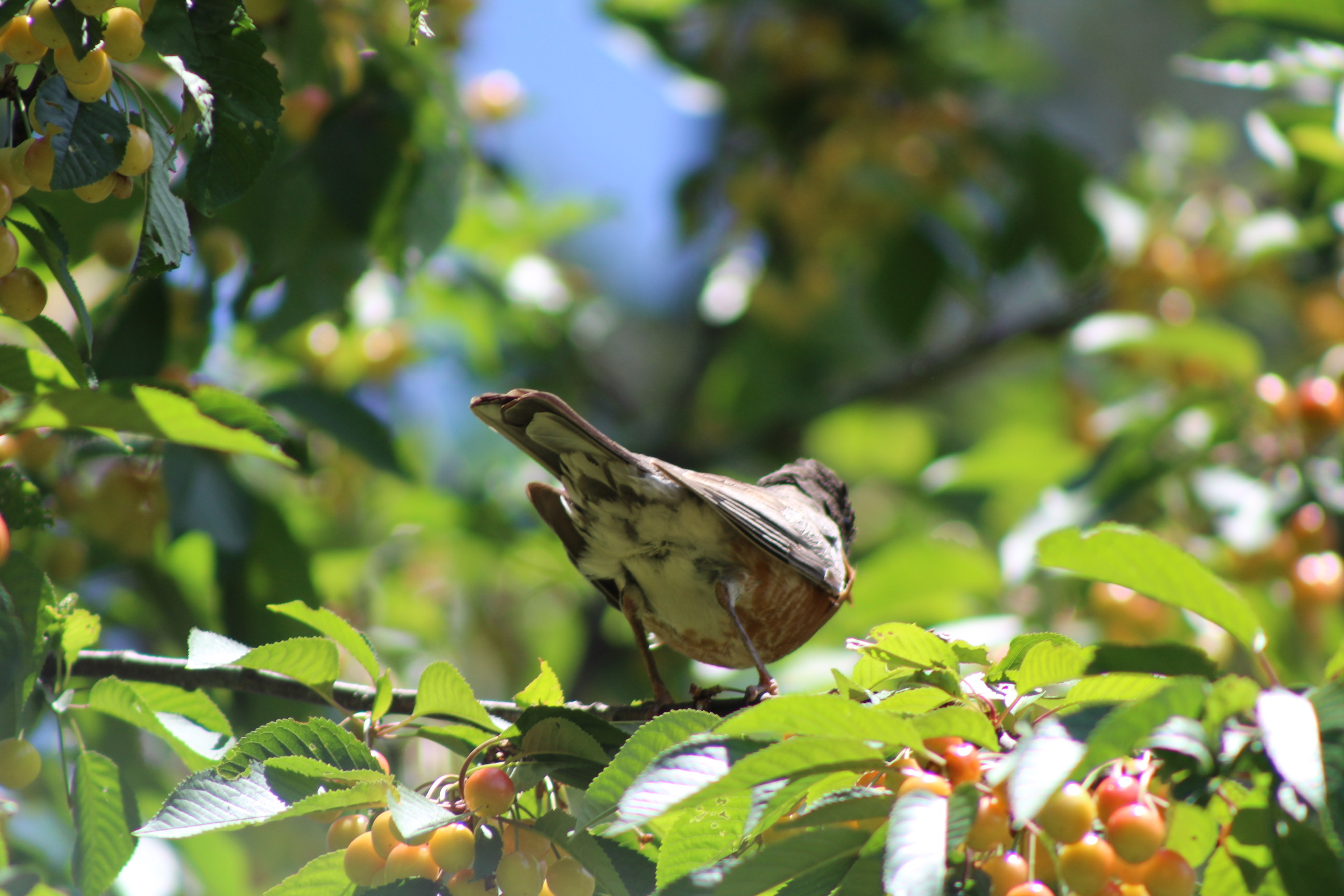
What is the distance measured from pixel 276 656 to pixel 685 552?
912mm

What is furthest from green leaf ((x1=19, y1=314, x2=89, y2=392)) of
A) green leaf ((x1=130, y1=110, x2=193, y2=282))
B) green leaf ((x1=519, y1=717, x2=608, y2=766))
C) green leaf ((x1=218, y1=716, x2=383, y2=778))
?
green leaf ((x1=519, y1=717, x2=608, y2=766))

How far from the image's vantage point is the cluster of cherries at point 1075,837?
3.95ft

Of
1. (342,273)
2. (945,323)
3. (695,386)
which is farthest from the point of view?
(945,323)

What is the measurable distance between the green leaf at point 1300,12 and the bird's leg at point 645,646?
2.36 meters

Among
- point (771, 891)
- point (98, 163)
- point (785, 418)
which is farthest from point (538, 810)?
point (785, 418)

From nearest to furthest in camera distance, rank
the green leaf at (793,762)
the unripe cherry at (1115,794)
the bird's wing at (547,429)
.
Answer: the green leaf at (793,762), the unripe cherry at (1115,794), the bird's wing at (547,429)

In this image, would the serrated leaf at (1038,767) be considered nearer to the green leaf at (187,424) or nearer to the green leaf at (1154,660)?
the green leaf at (1154,660)

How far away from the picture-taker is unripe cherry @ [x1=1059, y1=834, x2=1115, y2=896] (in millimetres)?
1225

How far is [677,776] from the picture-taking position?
1.17 meters

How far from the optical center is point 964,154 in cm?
456

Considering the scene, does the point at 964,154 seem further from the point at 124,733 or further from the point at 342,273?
the point at 124,733

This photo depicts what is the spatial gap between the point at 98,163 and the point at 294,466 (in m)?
0.49

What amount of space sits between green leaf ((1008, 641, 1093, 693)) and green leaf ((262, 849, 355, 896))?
90cm

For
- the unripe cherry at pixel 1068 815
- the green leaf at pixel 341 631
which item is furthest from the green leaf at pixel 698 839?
the green leaf at pixel 341 631
